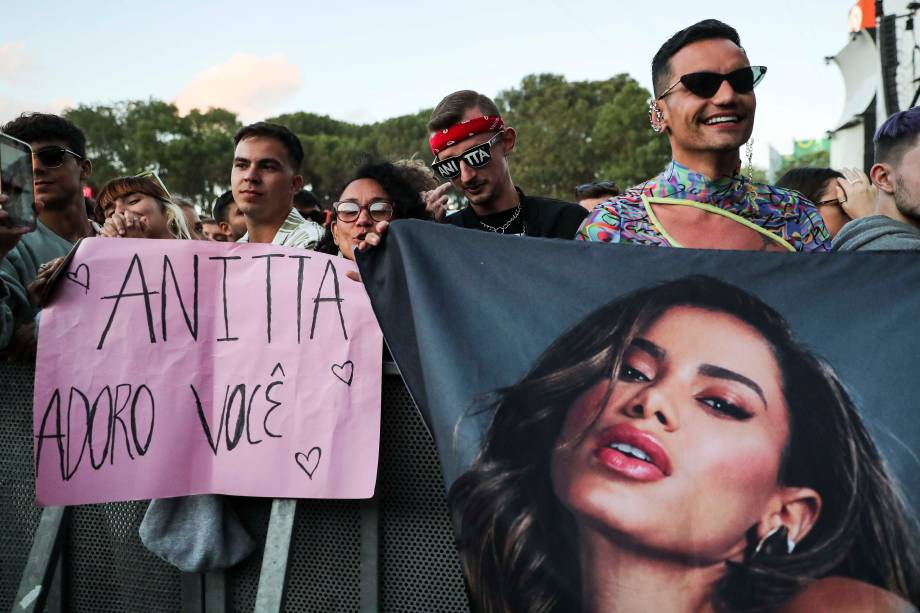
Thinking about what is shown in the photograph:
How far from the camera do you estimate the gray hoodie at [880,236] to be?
8.32ft

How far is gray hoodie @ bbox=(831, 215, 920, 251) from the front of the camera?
8.32 feet

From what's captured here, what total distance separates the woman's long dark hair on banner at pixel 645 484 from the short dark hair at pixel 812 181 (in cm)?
236

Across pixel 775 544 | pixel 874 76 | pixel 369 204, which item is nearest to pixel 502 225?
→ pixel 369 204

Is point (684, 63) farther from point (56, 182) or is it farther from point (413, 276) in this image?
point (56, 182)

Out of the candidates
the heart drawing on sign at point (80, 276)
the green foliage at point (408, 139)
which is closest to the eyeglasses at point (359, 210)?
the heart drawing on sign at point (80, 276)

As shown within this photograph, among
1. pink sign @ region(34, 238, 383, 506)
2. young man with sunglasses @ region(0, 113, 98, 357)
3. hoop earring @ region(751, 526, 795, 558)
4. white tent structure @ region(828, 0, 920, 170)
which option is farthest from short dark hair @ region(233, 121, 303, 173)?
white tent structure @ region(828, 0, 920, 170)

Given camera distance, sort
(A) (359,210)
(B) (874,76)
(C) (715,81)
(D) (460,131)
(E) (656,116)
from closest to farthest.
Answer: (C) (715,81) → (E) (656,116) → (A) (359,210) → (D) (460,131) → (B) (874,76)

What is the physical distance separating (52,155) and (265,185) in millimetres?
883

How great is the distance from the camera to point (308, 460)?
8.16 ft

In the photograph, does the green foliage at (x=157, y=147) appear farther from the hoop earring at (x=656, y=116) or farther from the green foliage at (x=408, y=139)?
the hoop earring at (x=656, y=116)

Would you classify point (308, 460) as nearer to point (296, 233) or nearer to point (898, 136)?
point (296, 233)

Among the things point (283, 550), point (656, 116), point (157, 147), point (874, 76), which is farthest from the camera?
point (157, 147)

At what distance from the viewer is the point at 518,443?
2.24 metres

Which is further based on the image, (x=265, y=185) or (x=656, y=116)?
(x=265, y=185)
